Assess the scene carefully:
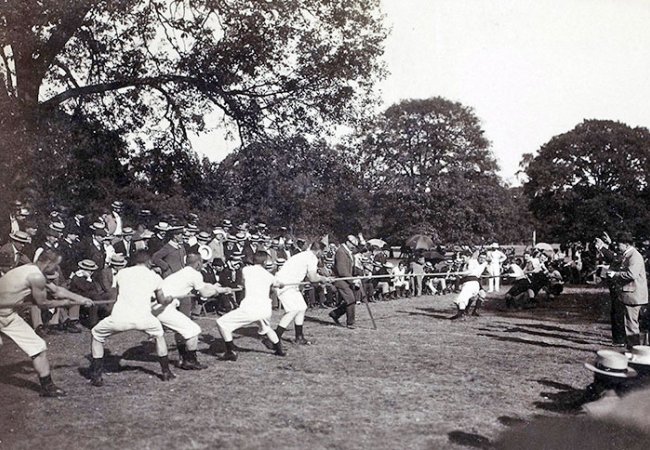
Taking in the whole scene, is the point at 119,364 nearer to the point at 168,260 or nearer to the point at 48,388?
the point at 48,388

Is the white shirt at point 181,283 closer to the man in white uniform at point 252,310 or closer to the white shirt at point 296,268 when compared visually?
the man in white uniform at point 252,310

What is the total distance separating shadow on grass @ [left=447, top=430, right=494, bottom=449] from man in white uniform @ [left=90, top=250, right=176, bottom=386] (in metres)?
3.77

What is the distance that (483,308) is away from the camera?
16.0 m

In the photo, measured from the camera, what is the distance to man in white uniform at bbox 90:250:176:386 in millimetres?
6672

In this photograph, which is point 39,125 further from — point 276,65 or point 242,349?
point 276,65

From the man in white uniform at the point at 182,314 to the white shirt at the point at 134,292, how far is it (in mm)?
500

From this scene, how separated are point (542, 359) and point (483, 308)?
289 inches

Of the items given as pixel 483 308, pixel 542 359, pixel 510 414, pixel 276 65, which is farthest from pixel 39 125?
pixel 483 308

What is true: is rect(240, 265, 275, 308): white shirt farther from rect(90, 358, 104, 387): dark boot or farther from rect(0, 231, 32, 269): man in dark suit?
rect(0, 231, 32, 269): man in dark suit

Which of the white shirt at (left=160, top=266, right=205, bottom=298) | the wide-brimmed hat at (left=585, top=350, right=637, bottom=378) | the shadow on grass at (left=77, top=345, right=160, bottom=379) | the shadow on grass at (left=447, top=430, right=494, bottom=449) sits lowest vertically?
the shadow on grass at (left=447, top=430, right=494, bottom=449)

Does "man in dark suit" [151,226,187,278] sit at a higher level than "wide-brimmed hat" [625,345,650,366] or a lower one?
higher

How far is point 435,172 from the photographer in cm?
2461

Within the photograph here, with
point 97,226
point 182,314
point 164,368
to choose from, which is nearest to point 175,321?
point 182,314

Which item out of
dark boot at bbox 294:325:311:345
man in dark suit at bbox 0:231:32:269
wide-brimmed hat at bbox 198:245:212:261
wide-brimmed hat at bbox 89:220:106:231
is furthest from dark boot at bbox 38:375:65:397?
wide-brimmed hat at bbox 198:245:212:261
